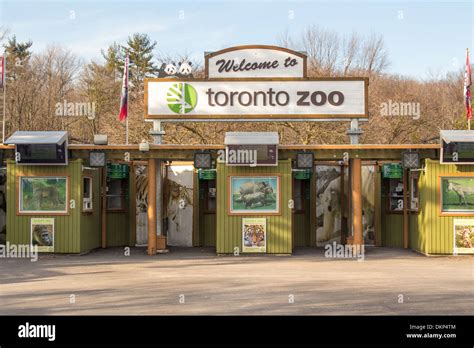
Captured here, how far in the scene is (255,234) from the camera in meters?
22.5

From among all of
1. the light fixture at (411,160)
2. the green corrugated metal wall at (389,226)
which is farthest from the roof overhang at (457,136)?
the green corrugated metal wall at (389,226)

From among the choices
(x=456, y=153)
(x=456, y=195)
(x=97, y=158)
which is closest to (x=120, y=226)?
(x=97, y=158)

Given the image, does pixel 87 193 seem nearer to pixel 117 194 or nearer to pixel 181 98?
pixel 117 194

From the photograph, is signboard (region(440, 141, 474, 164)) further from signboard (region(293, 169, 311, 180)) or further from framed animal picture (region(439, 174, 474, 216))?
signboard (region(293, 169, 311, 180))

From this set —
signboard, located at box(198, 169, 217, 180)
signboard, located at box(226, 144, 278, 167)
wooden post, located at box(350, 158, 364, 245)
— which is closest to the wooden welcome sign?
wooden post, located at box(350, 158, 364, 245)

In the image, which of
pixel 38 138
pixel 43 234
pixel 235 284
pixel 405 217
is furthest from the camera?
pixel 405 217

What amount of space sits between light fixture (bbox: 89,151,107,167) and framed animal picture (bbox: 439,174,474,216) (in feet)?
33.2

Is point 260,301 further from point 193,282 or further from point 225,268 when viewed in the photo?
point 225,268

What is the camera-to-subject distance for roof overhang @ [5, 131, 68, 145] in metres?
21.8

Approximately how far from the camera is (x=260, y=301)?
12742 millimetres

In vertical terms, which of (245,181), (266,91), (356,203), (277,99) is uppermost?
(266,91)

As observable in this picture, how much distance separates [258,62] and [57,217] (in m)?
7.85

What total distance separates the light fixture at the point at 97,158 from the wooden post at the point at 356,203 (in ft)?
25.3
